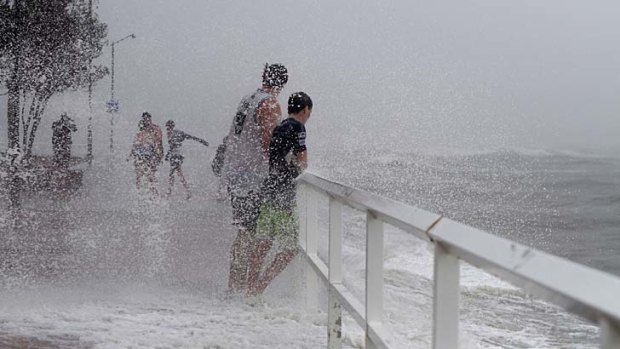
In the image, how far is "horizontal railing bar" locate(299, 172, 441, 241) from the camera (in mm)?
2141

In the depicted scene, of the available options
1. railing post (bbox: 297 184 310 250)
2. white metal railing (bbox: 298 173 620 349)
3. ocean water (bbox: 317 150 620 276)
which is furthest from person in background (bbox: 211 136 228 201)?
ocean water (bbox: 317 150 620 276)

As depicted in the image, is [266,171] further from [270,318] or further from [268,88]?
[270,318]

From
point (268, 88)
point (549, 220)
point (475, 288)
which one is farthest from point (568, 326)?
point (549, 220)

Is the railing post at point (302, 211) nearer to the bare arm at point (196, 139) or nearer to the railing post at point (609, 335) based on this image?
the railing post at point (609, 335)

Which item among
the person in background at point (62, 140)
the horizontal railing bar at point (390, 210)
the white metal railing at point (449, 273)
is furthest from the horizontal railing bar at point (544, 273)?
the person in background at point (62, 140)

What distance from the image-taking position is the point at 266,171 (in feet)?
18.2

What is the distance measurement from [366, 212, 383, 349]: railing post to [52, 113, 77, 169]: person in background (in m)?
18.9

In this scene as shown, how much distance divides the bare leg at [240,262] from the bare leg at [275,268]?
13 cm

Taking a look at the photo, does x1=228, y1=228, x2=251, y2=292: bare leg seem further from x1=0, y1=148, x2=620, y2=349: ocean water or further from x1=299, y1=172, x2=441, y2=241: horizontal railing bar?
x1=299, y1=172, x2=441, y2=241: horizontal railing bar

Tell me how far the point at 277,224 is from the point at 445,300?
357 cm

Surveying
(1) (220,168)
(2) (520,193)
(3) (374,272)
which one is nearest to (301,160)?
(1) (220,168)

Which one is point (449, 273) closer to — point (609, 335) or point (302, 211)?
point (609, 335)

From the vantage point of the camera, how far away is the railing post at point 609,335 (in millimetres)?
1034

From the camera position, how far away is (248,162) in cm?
557
